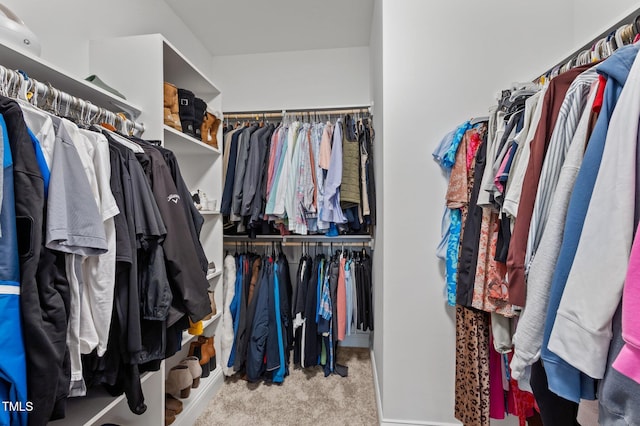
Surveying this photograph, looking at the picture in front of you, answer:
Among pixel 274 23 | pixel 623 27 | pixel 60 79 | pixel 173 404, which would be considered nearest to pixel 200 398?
pixel 173 404

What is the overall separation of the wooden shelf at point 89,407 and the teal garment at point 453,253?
1424 mm

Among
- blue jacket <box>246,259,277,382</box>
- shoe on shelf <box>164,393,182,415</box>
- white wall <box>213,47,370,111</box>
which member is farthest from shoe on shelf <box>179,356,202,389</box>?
white wall <box>213,47,370,111</box>

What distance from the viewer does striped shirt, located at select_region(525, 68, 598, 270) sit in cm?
63

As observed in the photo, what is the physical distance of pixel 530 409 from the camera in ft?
3.44

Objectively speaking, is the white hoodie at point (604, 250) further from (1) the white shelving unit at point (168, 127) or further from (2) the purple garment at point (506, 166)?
(1) the white shelving unit at point (168, 127)

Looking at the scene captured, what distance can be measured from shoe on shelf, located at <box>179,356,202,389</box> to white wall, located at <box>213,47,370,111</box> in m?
1.97

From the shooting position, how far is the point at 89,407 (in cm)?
99

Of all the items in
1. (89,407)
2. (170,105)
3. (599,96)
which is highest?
(170,105)

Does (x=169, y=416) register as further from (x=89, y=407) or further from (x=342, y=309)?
(x=342, y=309)

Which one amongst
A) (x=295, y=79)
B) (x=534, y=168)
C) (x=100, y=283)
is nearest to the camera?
(x=534, y=168)

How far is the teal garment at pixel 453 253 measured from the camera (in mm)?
1256

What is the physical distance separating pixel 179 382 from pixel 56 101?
4.78 ft

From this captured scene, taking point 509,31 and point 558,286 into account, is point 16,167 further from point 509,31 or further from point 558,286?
point 509,31

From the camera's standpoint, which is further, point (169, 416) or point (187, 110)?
point (187, 110)
